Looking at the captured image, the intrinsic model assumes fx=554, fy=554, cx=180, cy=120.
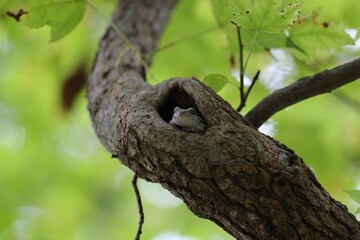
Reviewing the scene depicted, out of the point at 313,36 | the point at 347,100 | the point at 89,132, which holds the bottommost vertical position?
the point at 313,36

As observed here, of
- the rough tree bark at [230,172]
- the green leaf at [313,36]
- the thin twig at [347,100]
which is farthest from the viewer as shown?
the thin twig at [347,100]

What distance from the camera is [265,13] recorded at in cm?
76

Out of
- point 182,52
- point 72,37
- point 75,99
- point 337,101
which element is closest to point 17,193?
point 75,99

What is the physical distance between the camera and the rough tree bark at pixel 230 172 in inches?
26.3

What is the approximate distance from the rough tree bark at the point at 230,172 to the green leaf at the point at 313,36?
279mm

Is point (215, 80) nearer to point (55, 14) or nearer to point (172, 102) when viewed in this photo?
point (172, 102)

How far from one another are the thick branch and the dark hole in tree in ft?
0.42

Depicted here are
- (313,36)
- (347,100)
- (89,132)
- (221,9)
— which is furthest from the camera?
(89,132)

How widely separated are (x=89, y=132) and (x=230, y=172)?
231 centimetres

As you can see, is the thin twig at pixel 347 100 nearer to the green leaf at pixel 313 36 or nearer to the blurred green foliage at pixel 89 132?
the blurred green foliage at pixel 89 132

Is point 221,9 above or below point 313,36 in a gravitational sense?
above

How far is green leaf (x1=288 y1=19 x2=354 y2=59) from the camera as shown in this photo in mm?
948

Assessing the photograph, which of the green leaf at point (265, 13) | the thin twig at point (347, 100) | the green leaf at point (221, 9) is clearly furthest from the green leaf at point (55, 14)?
the thin twig at point (347, 100)

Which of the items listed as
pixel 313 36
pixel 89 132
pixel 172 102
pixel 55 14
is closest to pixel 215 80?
pixel 172 102
